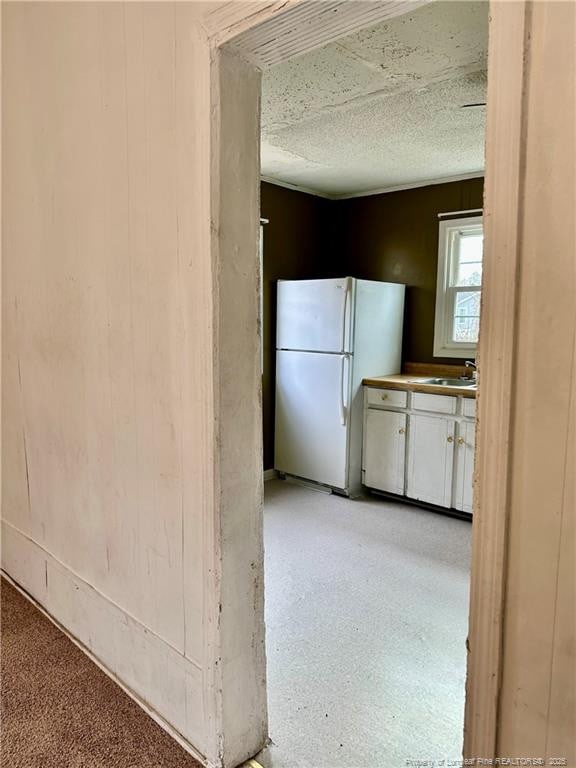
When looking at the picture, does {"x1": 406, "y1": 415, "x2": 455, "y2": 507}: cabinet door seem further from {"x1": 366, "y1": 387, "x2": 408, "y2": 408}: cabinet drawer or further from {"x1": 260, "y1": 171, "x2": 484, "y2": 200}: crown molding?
{"x1": 260, "y1": 171, "x2": 484, "y2": 200}: crown molding

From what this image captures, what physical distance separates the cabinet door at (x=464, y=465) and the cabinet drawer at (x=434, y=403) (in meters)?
0.14

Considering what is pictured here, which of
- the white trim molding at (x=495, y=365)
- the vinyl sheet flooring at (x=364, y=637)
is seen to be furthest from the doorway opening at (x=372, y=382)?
the white trim molding at (x=495, y=365)

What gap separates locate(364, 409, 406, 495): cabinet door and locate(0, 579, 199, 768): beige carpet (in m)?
2.36

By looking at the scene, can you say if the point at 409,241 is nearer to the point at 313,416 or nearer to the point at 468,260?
the point at 468,260

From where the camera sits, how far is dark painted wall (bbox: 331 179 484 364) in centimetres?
400

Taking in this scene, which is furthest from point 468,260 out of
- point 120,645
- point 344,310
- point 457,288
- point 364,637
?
point 120,645

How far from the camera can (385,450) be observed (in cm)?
378

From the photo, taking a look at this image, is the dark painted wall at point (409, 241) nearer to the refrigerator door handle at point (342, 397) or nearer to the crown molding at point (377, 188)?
the crown molding at point (377, 188)

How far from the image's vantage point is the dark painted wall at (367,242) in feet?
13.4

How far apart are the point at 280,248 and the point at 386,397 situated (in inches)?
60.0

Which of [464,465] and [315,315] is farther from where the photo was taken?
[315,315]

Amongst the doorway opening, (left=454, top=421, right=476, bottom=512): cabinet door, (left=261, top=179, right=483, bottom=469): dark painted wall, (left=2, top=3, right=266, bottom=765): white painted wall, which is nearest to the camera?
(left=2, top=3, right=266, bottom=765): white painted wall

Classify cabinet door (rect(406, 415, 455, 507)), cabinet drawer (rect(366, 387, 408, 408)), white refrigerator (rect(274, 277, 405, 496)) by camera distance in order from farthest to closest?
1. white refrigerator (rect(274, 277, 405, 496))
2. cabinet drawer (rect(366, 387, 408, 408))
3. cabinet door (rect(406, 415, 455, 507))

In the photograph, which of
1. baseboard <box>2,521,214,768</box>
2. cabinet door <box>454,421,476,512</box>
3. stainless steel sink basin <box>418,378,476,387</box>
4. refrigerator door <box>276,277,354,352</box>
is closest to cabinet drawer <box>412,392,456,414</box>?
cabinet door <box>454,421,476,512</box>
